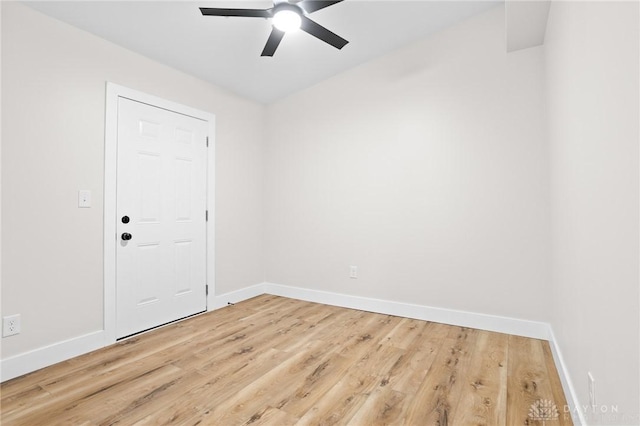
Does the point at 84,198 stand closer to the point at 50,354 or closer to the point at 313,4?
the point at 50,354

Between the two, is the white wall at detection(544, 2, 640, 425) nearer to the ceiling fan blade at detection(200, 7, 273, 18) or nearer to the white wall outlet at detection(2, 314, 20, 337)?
the ceiling fan blade at detection(200, 7, 273, 18)

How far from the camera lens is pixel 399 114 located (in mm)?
3213

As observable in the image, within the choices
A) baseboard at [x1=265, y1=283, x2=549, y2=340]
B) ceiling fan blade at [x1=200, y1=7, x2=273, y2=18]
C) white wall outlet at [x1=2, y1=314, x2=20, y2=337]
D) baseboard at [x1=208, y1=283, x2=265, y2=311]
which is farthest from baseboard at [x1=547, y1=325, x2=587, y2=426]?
white wall outlet at [x1=2, y1=314, x2=20, y2=337]

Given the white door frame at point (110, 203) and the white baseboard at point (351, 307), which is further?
the white door frame at point (110, 203)

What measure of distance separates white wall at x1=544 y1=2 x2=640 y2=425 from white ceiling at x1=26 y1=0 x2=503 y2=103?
129 centimetres

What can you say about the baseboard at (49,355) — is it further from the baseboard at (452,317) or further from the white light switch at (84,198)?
the baseboard at (452,317)

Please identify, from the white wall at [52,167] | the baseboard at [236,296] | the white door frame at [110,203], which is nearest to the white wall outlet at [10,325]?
the white wall at [52,167]

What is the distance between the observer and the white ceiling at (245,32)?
2326 mm

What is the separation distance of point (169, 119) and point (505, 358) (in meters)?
3.60

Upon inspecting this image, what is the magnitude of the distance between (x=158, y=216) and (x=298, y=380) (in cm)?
204

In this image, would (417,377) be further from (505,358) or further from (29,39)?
(29,39)

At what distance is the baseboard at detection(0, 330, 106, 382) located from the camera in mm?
2020

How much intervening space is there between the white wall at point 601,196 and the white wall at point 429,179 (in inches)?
31.0

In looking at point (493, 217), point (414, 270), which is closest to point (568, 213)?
point (493, 217)
